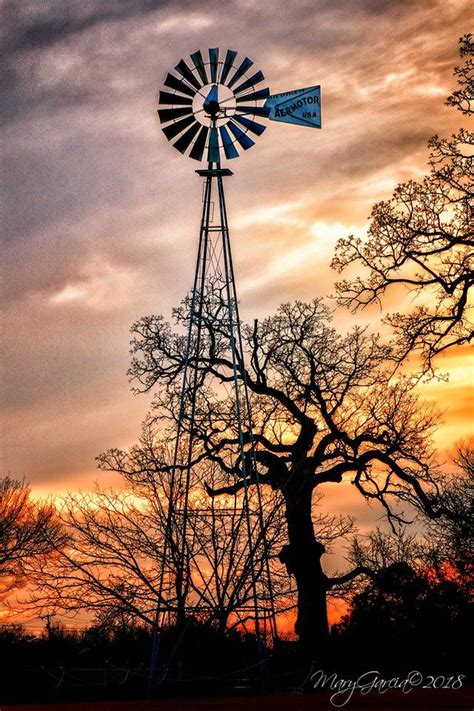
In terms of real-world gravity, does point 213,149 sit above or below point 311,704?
above

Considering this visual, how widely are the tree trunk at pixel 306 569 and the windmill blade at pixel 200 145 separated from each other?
9467 millimetres

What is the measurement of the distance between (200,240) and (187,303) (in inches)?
310

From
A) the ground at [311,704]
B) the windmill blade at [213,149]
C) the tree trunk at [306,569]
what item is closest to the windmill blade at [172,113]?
the windmill blade at [213,149]

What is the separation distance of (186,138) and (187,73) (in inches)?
51.2

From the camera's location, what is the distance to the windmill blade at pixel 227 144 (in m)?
18.0

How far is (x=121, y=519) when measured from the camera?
72.5ft

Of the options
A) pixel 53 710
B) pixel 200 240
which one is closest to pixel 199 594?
pixel 53 710

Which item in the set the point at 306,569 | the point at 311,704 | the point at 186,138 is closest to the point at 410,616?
the point at 306,569

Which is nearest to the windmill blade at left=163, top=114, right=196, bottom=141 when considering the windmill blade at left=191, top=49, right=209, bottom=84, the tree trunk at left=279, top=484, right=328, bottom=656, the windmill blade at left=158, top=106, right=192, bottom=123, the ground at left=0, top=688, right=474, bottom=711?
the windmill blade at left=158, top=106, right=192, bottom=123

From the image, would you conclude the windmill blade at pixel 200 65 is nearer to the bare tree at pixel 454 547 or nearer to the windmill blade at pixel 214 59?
the windmill blade at pixel 214 59

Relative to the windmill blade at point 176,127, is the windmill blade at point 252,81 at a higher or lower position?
higher

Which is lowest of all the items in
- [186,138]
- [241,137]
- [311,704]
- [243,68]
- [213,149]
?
[311,704]

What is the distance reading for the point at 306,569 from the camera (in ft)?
77.6

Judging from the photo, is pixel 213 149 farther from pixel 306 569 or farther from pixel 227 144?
pixel 306 569
